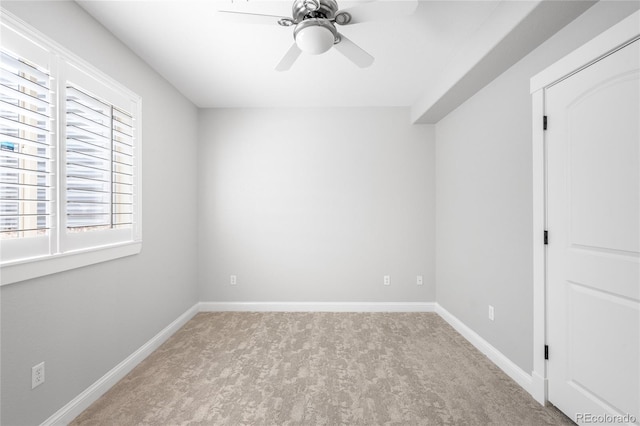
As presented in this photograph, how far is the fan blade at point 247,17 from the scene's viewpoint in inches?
60.8

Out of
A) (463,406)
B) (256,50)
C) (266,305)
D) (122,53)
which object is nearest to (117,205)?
(122,53)

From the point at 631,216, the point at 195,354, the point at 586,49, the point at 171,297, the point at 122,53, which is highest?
the point at 122,53

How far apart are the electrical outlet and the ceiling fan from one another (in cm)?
214

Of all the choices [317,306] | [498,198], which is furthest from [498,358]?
[317,306]

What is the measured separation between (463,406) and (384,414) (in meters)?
0.54

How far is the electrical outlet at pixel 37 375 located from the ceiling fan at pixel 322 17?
7.03ft

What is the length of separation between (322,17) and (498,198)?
1.95m

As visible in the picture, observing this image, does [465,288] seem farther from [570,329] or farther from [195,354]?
[195,354]

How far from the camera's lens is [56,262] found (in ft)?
5.73

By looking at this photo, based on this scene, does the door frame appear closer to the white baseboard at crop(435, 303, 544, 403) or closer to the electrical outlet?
the white baseboard at crop(435, 303, 544, 403)

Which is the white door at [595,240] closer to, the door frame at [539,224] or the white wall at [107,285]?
the door frame at [539,224]

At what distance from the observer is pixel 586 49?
1.64 m

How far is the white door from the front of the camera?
1.46 metres

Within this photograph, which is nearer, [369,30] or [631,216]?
[631,216]
